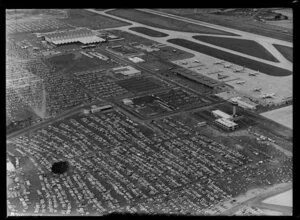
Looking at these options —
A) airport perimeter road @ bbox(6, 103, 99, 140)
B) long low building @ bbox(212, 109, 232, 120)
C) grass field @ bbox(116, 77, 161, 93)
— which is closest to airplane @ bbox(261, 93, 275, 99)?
long low building @ bbox(212, 109, 232, 120)

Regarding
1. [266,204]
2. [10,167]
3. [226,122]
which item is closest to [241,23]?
[226,122]

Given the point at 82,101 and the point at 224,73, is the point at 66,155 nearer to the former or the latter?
the point at 82,101

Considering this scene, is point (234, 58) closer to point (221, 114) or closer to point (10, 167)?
point (221, 114)

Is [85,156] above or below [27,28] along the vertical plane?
below

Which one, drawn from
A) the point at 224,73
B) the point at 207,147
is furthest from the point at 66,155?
the point at 224,73

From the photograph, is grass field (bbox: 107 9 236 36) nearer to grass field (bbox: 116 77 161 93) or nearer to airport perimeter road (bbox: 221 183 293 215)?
grass field (bbox: 116 77 161 93)

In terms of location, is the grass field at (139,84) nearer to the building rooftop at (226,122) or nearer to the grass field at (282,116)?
the building rooftop at (226,122)

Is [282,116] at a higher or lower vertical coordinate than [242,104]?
lower

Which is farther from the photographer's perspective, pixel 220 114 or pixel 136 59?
pixel 136 59
